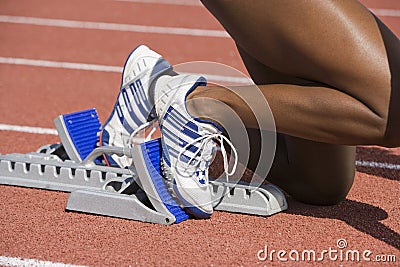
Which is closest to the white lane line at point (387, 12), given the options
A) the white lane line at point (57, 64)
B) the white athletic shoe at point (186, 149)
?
the white lane line at point (57, 64)

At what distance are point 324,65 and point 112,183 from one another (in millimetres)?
1070

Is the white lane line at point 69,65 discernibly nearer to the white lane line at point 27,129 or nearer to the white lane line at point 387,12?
the white lane line at point 27,129

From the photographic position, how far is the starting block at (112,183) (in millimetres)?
2895

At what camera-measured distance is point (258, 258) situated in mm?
2580

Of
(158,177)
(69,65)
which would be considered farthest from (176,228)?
(69,65)

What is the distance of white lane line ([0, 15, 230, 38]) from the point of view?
23.3 ft

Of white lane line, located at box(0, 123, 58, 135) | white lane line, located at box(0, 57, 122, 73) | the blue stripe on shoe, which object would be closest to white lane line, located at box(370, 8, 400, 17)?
white lane line, located at box(0, 57, 122, 73)

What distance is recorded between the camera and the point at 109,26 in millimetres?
7355

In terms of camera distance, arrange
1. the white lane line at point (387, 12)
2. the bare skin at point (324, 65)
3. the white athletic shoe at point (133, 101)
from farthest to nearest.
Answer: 1. the white lane line at point (387, 12)
2. the white athletic shoe at point (133, 101)
3. the bare skin at point (324, 65)

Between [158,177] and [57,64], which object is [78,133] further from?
[57,64]

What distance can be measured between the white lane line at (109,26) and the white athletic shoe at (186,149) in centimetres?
411

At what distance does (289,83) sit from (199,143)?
1.34 ft

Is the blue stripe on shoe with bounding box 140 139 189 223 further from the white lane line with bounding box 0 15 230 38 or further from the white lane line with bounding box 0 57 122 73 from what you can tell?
the white lane line with bounding box 0 15 230 38

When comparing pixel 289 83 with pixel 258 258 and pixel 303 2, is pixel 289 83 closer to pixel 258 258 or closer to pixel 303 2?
pixel 303 2
